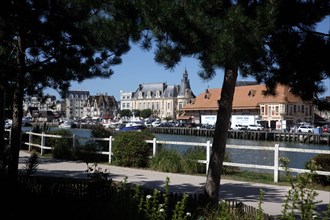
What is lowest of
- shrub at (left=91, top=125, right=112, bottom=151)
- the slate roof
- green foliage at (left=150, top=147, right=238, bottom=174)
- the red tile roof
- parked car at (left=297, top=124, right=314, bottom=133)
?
green foliage at (left=150, top=147, right=238, bottom=174)

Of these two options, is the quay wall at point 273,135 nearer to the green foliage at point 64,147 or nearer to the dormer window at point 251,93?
the dormer window at point 251,93

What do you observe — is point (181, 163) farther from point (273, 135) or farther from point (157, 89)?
point (157, 89)

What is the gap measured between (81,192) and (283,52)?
14.4 feet

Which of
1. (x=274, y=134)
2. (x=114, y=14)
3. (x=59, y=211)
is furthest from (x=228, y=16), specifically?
(x=274, y=134)

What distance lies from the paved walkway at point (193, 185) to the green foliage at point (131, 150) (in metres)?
0.65

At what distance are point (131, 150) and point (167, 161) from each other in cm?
205

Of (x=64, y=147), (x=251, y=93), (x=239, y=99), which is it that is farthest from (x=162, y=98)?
(x=64, y=147)

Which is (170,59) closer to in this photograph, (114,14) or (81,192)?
(114,14)

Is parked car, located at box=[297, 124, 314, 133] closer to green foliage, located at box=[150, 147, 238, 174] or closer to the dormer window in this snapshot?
the dormer window

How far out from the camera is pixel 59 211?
7.07 metres

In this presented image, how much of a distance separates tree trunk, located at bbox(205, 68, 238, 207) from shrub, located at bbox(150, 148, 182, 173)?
891 cm

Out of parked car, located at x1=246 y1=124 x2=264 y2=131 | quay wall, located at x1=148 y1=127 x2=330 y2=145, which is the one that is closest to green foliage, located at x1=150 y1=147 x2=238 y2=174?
quay wall, located at x1=148 y1=127 x2=330 y2=145

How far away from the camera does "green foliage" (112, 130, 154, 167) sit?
1823 cm

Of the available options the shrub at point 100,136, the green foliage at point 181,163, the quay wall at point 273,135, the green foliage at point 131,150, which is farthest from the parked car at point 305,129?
the green foliage at point 131,150
